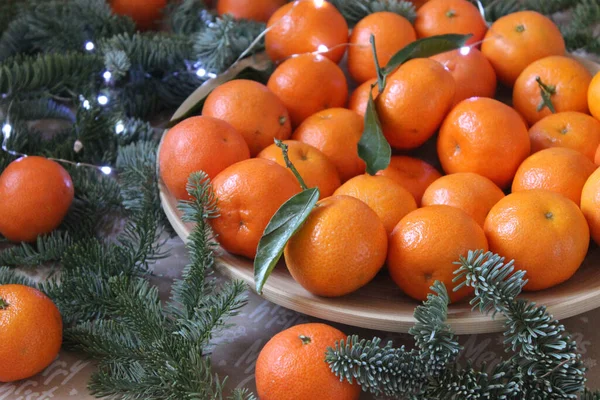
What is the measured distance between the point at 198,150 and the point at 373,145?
20 cm

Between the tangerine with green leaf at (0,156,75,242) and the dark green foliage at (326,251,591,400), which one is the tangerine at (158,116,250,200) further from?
the dark green foliage at (326,251,591,400)

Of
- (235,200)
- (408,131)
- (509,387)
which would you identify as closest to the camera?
(509,387)

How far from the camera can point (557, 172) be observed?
2.41 ft

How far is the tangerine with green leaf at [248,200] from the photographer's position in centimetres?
69

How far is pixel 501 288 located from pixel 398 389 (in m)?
0.13

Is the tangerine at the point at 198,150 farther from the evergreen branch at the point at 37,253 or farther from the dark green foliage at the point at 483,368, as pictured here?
the dark green foliage at the point at 483,368

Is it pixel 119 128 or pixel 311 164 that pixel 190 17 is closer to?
pixel 119 128

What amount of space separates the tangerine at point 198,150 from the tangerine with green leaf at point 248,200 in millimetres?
50

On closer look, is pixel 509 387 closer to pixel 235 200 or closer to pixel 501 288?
pixel 501 288

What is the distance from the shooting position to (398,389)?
1.93ft

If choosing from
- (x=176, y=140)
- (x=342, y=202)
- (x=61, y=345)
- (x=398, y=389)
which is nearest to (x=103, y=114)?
(x=176, y=140)

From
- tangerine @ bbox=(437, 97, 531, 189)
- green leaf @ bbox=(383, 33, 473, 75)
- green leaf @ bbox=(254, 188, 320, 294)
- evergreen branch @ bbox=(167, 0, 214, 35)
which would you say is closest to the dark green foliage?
green leaf @ bbox=(254, 188, 320, 294)

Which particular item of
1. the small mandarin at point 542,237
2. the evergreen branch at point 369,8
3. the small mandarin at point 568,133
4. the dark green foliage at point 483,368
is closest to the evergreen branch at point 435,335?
the dark green foliage at point 483,368

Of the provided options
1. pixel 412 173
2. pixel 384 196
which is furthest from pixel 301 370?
pixel 412 173
